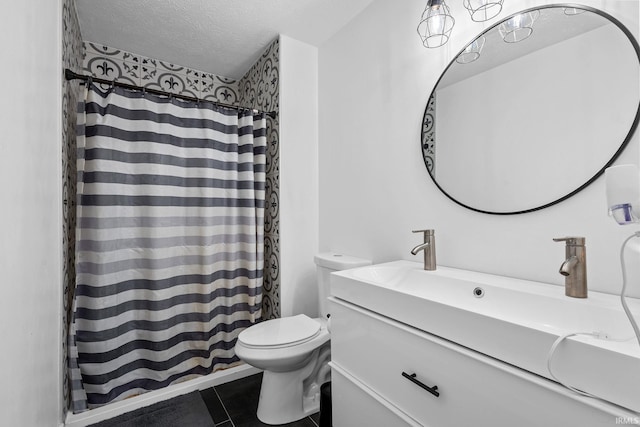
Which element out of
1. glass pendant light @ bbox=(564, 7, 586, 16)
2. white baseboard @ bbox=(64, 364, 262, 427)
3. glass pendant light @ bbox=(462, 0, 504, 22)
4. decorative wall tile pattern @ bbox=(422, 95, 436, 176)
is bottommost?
white baseboard @ bbox=(64, 364, 262, 427)

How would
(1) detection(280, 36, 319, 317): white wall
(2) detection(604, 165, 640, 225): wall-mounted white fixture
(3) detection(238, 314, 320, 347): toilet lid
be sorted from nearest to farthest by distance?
(2) detection(604, 165, 640, 225): wall-mounted white fixture, (3) detection(238, 314, 320, 347): toilet lid, (1) detection(280, 36, 319, 317): white wall

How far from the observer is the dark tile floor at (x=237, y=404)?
154cm

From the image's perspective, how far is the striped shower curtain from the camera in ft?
5.12

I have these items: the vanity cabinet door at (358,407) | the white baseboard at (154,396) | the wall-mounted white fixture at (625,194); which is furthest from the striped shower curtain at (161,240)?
the wall-mounted white fixture at (625,194)

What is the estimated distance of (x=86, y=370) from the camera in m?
1.55

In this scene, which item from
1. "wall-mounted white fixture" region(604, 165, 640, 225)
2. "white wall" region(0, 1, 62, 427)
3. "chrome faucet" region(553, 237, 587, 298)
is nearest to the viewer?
"wall-mounted white fixture" region(604, 165, 640, 225)

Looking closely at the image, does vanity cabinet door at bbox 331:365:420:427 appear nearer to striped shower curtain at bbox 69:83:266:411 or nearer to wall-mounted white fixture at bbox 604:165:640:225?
wall-mounted white fixture at bbox 604:165:640:225

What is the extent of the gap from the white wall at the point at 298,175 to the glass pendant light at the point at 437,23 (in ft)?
3.21

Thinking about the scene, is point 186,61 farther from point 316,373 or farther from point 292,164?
point 316,373

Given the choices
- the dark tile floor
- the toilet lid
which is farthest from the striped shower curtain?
the toilet lid

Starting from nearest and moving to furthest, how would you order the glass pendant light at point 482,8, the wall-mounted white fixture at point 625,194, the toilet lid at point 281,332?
1. the wall-mounted white fixture at point 625,194
2. the glass pendant light at point 482,8
3. the toilet lid at point 281,332

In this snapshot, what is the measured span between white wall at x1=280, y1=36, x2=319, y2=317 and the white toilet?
381mm

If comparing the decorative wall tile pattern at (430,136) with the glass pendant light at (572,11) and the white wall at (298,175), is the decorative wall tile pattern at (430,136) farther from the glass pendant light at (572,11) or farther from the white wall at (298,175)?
the white wall at (298,175)

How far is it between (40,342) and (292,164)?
5.10 feet
